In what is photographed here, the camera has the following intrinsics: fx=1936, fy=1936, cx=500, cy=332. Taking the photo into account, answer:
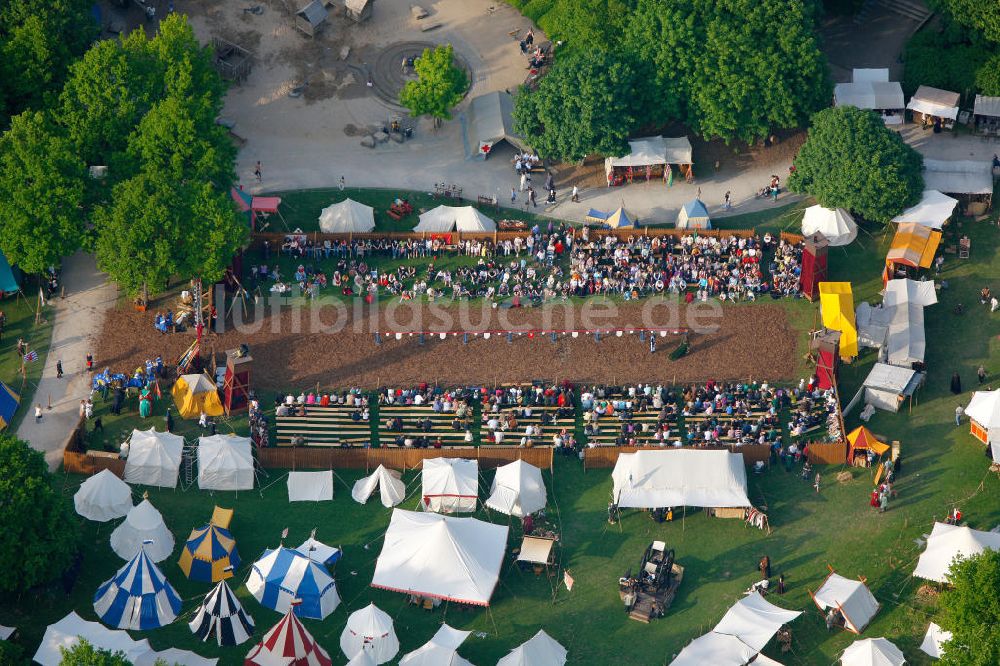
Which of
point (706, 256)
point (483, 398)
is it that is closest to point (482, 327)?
point (483, 398)

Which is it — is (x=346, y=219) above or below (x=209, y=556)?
above

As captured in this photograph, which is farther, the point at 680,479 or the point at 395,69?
the point at 395,69

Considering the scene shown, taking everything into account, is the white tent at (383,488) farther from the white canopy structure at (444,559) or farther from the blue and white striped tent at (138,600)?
the blue and white striped tent at (138,600)

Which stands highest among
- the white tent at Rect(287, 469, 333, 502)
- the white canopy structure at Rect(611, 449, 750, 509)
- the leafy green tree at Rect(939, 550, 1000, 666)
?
the leafy green tree at Rect(939, 550, 1000, 666)

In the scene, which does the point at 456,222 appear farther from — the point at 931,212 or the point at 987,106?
the point at 987,106

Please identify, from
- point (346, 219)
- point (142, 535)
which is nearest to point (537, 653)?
point (142, 535)

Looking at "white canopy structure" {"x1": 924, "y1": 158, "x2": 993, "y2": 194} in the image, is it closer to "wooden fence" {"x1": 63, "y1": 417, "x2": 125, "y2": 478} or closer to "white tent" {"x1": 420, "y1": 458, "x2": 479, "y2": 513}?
"white tent" {"x1": 420, "y1": 458, "x2": 479, "y2": 513}

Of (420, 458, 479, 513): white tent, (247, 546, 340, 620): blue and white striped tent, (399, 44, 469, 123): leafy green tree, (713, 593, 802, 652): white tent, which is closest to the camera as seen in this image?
(713, 593, 802, 652): white tent

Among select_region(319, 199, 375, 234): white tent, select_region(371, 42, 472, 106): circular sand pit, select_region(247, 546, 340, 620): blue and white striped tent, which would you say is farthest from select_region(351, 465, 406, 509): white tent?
select_region(371, 42, 472, 106): circular sand pit
